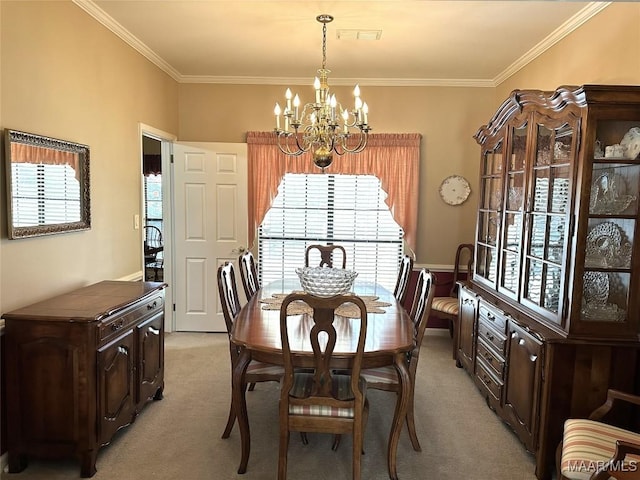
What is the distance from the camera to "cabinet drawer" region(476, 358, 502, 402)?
119 inches

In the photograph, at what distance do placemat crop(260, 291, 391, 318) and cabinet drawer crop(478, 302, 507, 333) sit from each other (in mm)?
717

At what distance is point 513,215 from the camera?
3197mm

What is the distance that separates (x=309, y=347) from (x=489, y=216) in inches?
85.4

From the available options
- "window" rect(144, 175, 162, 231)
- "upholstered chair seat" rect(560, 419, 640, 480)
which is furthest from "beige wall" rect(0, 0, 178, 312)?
"window" rect(144, 175, 162, 231)

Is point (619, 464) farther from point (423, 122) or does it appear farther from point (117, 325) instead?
point (423, 122)

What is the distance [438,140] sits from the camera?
15.6ft

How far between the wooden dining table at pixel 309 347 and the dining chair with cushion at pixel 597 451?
2.51 feet

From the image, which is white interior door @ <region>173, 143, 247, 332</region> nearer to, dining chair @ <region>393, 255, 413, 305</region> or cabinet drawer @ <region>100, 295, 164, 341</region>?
cabinet drawer @ <region>100, 295, 164, 341</region>

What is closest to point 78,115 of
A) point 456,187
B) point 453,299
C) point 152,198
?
point 456,187

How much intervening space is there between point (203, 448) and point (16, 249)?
1.52 m

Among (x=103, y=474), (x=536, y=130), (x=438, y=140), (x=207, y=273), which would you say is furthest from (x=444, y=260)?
(x=103, y=474)

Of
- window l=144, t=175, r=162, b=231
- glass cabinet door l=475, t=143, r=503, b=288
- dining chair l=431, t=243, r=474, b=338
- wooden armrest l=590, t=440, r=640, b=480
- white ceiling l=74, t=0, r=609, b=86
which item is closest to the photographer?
wooden armrest l=590, t=440, r=640, b=480

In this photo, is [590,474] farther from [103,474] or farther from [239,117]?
[239,117]

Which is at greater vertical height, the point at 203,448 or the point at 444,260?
the point at 444,260
